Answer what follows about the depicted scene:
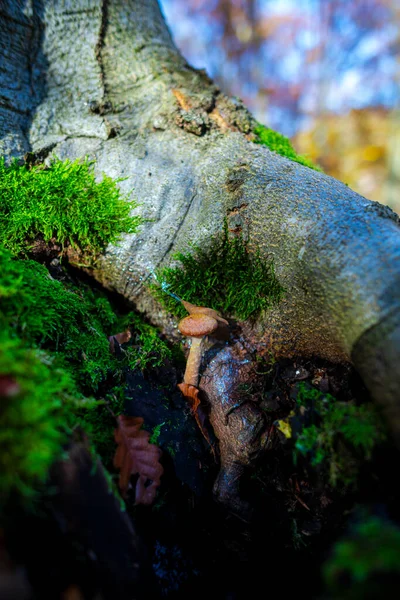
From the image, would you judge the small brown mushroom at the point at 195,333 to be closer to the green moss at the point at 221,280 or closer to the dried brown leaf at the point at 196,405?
the dried brown leaf at the point at 196,405

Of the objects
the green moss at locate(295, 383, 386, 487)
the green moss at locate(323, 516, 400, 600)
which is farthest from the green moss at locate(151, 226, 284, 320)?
the green moss at locate(323, 516, 400, 600)

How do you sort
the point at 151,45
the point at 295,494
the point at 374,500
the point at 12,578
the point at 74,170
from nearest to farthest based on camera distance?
the point at 12,578, the point at 374,500, the point at 295,494, the point at 74,170, the point at 151,45

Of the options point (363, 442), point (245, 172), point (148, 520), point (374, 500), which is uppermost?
point (245, 172)

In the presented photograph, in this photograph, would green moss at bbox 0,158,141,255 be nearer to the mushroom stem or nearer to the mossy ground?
the mossy ground

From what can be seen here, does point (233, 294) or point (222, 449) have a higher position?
point (233, 294)

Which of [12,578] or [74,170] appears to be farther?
[74,170]

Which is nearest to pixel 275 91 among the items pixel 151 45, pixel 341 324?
pixel 151 45

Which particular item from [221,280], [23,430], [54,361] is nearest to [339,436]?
[221,280]

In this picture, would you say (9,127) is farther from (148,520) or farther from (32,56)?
(148,520)
